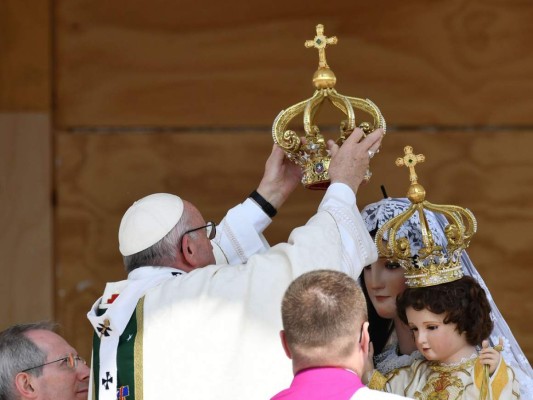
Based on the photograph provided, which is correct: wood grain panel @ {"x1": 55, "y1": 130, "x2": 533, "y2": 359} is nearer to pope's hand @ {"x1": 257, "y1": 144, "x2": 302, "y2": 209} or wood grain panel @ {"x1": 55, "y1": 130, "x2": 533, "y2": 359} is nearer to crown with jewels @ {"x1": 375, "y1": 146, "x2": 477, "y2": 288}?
pope's hand @ {"x1": 257, "y1": 144, "x2": 302, "y2": 209}

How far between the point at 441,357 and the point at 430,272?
0.26m

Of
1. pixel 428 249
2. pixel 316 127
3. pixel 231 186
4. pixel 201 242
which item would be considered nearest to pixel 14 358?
pixel 201 242

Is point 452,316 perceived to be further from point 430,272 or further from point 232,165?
point 232,165

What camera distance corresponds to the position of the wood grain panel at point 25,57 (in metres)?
6.01

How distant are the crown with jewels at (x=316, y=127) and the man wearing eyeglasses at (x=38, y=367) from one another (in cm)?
96

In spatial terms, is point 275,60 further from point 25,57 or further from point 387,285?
point 387,285

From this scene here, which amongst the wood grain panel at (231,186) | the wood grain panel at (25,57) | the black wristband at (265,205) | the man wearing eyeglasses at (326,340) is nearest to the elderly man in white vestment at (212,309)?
the black wristband at (265,205)

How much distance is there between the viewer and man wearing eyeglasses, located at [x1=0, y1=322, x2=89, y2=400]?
180 inches

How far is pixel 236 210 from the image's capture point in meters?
5.18

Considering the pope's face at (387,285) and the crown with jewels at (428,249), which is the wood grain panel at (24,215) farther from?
the crown with jewels at (428,249)

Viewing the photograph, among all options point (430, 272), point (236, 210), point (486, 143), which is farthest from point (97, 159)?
point (430, 272)

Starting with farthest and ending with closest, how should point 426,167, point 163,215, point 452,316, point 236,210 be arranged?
1. point 426,167
2. point 236,210
3. point 163,215
4. point 452,316

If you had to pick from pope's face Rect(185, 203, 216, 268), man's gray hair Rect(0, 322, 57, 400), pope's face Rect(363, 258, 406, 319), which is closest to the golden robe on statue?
pope's face Rect(363, 258, 406, 319)

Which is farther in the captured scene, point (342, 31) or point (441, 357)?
point (342, 31)
